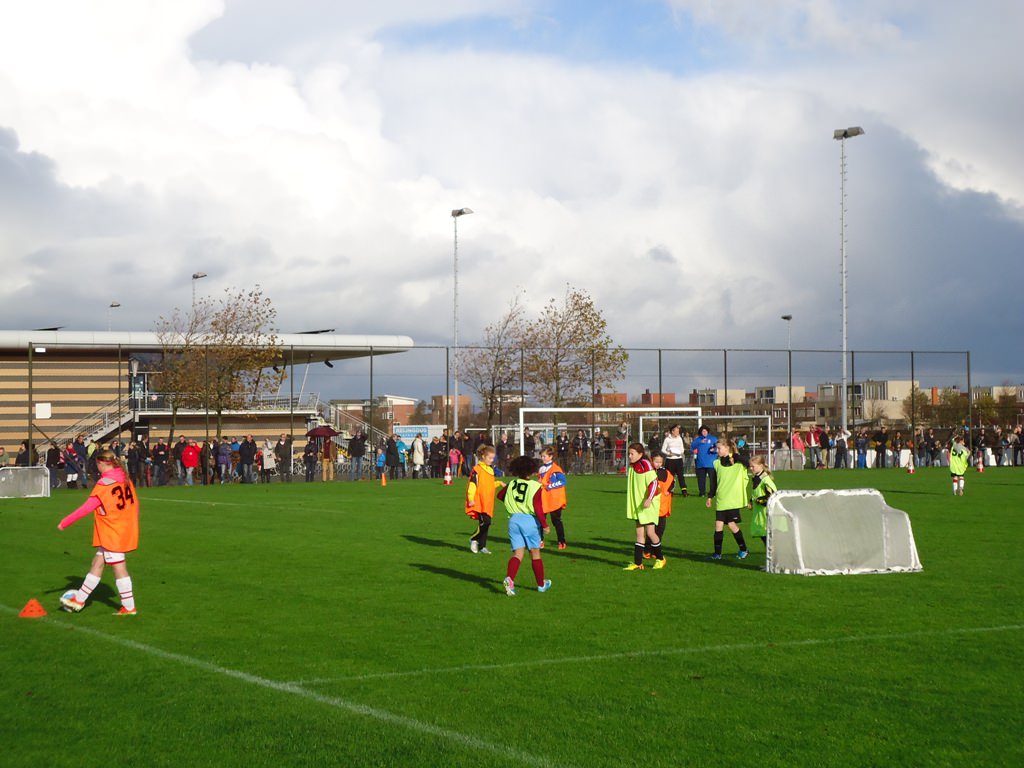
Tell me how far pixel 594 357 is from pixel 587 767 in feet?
154

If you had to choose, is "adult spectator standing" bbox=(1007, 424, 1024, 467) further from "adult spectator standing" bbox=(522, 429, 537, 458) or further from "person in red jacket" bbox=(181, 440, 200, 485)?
"person in red jacket" bbox=(181, 440, 200, 485)

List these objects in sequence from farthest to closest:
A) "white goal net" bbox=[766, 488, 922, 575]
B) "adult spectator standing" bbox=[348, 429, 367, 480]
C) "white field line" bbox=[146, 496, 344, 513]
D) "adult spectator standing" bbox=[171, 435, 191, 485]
A: "adult spectator standing" bbox=[348, 429, 367, 480] → "adult spectator standing" bbox=[171, 435, 191, 485] → "white field line" bbox=[146, 496, 344, 513] → "white goal net" bbox=[766, 488, 922, 575]

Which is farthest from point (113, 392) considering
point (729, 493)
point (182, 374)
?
point (729, 493)

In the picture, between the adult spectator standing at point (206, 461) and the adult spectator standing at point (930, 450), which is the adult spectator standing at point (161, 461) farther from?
the adult spectator standing at point (930, 450)

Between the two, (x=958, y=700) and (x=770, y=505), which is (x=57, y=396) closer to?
(x=770, y=505)

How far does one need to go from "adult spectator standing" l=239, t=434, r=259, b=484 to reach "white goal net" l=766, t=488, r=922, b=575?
96.1ft

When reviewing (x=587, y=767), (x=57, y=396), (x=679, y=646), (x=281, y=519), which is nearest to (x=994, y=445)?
(x=281, y=519)

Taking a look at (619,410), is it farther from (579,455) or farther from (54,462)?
(54,462)

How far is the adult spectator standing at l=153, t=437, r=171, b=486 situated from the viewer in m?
40.1

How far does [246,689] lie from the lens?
26.1ft

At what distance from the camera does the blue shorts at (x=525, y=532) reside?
39.5ft

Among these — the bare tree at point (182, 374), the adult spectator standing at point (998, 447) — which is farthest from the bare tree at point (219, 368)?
the adult spectator standing at point (998, 447)

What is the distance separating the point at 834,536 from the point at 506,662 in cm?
626

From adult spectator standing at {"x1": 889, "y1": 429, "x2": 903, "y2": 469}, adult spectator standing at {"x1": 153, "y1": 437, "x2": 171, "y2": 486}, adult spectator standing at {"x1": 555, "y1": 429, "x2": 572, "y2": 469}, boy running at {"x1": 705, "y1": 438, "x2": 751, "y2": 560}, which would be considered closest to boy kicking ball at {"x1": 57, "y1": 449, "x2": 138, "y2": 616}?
boy running at {"x1": 705, "y1": 438, "x2": 751, "y2": 560}
